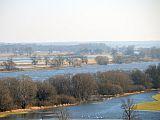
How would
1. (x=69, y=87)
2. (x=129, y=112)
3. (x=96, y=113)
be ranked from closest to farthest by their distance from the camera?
(x=129, y=112), (x=96, y=113), (x=69, y=87)

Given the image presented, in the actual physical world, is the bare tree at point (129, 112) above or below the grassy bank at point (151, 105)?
above

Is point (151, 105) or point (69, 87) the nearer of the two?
point (151, 105)

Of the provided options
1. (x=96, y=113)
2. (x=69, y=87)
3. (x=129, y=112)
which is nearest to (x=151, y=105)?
(x=96, y=113)

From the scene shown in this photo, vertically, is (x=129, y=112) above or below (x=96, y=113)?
above

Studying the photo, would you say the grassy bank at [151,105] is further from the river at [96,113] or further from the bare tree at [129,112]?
the bare tree at [129,112]

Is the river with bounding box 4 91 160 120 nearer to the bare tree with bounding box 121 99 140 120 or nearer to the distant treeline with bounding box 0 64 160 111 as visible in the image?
the bare tree with bounding box 121 99 140 120

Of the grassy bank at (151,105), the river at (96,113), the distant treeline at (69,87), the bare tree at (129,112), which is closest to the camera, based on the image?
the bare tree at (129,112)

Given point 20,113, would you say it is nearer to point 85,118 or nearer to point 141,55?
point 85,118

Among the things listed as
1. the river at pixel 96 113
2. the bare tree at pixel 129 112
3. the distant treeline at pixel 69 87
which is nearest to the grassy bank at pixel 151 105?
the river at pixel 96 113

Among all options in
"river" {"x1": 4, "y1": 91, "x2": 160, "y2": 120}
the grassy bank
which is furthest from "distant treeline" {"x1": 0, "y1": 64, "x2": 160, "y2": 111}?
the grassy bank

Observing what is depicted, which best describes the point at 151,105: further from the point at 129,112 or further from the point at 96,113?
the point at 129,112
